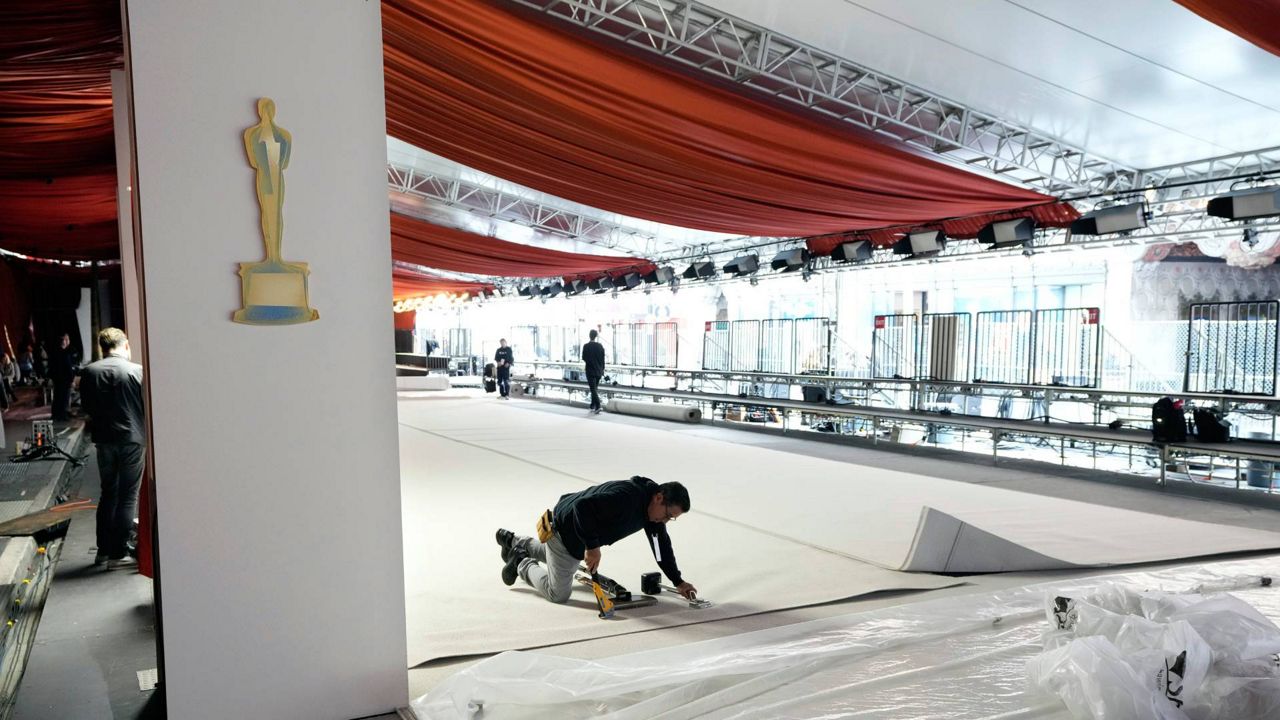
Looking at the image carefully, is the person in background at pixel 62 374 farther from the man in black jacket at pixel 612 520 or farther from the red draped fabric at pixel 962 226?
the red draped fabric at pixel 962 226

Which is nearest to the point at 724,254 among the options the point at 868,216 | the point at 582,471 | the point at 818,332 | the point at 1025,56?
the point at 818,332

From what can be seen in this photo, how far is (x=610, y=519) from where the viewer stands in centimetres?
371

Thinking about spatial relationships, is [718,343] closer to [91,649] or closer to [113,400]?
[113,400]

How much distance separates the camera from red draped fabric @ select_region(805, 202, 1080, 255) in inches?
333

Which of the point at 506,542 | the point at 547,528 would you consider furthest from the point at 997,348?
the point at 547,528

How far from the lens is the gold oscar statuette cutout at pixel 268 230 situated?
2.59m

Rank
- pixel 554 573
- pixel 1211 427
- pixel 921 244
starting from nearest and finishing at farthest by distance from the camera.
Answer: pixel 554 573, pixel 1211 427, pixel 921 244

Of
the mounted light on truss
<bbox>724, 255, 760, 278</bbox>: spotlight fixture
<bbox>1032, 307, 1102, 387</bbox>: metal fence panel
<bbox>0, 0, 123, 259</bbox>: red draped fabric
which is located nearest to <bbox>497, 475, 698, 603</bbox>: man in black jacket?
<bbox>0, 0, 123, 259</bbox>: red draped fabric

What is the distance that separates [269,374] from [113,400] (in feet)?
9.04

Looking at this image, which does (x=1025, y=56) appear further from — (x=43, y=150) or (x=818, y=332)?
(x=818, y=332)

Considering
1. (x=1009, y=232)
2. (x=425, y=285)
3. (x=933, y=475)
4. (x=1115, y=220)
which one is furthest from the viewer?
(x=425, y=285)

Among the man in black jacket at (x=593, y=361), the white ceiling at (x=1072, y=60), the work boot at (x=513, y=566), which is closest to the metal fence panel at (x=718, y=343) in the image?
the man in black jacket at (x=593, y=361)

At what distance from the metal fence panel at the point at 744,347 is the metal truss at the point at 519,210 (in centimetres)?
210

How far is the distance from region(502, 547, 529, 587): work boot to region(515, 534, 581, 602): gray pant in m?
0.04
